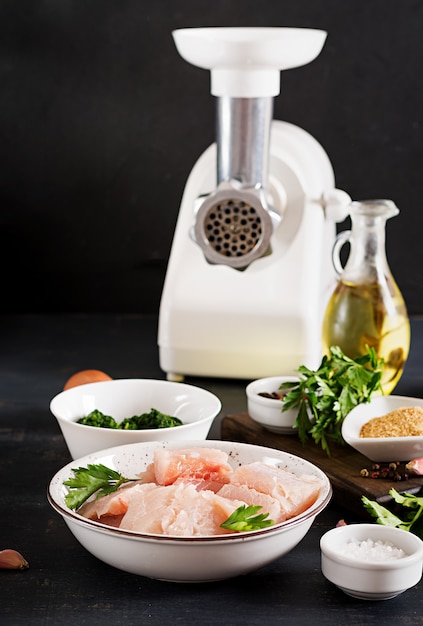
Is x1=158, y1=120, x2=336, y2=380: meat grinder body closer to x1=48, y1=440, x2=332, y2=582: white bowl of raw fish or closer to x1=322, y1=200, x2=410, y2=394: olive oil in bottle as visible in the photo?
x1=322, y1=200, x2=410, y2=394: olive oil in bottle

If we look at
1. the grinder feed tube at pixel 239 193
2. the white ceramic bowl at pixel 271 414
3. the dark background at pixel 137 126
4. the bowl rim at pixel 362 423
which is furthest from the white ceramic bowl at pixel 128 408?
the dark background at pixel 137 126

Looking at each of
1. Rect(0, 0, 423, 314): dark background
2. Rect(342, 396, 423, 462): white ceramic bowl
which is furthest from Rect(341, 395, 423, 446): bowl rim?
Rect(0, 0, 423, 314): dark background

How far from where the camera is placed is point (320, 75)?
6.77 ft

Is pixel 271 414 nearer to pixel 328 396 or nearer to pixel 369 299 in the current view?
pixel 328 396

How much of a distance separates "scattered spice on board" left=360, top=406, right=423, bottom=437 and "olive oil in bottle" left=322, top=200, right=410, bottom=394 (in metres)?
0.26

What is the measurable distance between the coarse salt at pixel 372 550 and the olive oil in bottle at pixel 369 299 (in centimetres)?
56

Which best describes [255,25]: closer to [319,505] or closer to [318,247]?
[318,247]

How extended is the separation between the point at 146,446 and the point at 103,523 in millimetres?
165

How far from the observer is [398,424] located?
1.17m

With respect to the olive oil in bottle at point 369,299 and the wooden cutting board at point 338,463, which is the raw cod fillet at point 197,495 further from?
the olive oil in bottle at point 369,299

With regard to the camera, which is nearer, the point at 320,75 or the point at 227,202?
the point at 227,202

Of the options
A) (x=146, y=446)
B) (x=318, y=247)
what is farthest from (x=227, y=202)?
(x=146, y=446)

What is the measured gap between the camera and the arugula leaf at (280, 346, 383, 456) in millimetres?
1238

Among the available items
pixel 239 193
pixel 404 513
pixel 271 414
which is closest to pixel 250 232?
pixel 239 193
